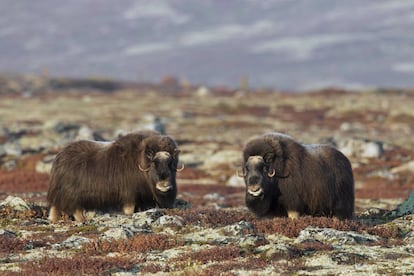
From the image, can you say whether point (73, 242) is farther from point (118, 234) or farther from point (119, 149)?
point (119, 149)

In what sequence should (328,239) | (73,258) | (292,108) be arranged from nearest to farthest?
(73,258)
(328,239)
(292,108)

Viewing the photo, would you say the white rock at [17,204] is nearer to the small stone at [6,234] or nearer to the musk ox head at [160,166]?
the small stone at [6,234]

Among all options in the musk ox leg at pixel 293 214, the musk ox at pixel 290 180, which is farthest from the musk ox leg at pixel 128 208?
the musk ox leg at pixel 293 214

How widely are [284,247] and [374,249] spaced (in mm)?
1658

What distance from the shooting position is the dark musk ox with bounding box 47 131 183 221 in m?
15.1

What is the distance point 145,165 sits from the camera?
1509 cm

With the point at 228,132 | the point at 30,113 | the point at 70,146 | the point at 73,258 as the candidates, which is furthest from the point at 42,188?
the point at 30,113

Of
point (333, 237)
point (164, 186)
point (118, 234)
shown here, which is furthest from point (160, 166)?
point (333, 237)

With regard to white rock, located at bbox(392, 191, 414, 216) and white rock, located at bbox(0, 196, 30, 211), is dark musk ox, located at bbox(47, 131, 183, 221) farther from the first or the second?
white rock, located at bbox(392, 191, 414, 216)

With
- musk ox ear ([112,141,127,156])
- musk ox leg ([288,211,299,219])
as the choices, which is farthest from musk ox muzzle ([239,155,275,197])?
musk ox ear ([112,141,127,156])

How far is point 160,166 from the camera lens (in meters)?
14.7

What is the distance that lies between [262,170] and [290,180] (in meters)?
0.73

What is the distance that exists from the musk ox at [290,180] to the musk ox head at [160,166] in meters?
1.88

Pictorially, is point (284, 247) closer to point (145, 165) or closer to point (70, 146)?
point (145, 165)
